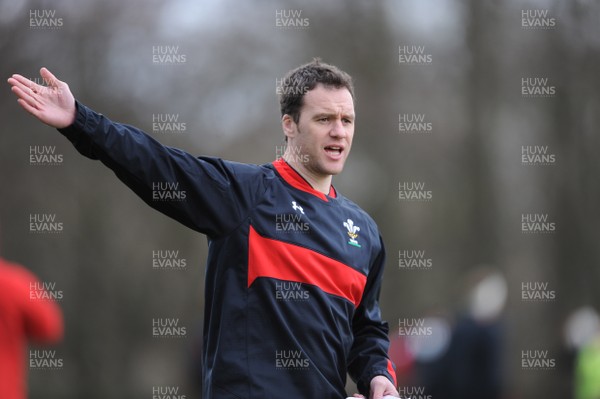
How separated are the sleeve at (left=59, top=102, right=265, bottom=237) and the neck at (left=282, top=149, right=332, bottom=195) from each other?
286 mm

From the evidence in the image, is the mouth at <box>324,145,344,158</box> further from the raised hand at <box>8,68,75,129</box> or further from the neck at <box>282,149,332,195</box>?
the raised hand at <box>8,68,75,129</box>

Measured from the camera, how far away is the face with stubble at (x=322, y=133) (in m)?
4.30

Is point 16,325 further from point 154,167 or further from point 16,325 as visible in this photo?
point 154,167

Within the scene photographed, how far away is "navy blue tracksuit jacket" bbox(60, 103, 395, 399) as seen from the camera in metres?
3.77

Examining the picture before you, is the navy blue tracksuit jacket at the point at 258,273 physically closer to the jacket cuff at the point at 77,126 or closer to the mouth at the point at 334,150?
the jacket cuff at the point at 77,126

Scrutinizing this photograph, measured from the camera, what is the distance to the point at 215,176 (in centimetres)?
388

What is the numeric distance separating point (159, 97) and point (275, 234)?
16378 mm

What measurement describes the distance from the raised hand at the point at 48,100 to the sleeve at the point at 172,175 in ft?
0.14

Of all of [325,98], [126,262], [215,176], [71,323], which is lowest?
[71,323]

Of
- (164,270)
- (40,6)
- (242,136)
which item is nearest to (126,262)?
(164,270)

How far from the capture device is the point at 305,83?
4445mm

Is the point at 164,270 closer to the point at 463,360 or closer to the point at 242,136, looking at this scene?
the point at 242,136

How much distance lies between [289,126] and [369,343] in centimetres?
122

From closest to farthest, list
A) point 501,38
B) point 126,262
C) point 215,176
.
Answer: point 215,176, point 501,38, point 126,262
